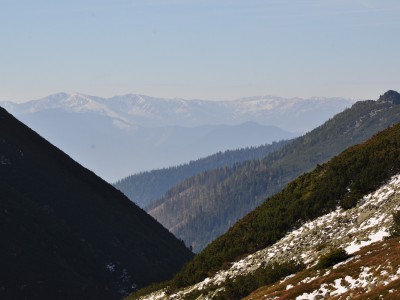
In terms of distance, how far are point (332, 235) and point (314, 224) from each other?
470 cm

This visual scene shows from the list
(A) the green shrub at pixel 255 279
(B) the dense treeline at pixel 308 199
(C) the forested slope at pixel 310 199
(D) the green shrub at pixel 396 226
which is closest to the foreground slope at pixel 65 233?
(B) the dense treeline at pixel 308 199

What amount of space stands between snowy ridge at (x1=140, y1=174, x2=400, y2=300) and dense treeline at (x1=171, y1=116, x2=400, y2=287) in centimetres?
203

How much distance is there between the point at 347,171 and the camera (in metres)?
60.8

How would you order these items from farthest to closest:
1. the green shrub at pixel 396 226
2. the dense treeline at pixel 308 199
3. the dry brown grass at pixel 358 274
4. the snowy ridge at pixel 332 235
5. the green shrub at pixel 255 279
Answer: the dense treeline at pixel 308 199 < the green shrub at pixel 255 279 < the snowy ridge at pixel 332 235 < the green shrub at pixel 396 226 < the dry brown grass at pixel 358 274

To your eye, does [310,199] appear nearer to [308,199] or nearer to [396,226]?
[308,199]

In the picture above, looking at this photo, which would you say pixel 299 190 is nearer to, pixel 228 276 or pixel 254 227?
pixel 254 227

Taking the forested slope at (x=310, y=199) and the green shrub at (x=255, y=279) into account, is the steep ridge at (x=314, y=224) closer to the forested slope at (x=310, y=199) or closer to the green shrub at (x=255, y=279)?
the forested slope at (x=310, y=199)

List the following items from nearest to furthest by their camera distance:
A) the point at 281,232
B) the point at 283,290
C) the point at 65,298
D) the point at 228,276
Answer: the point at 283,290 → the point at 228,276 → the point at 281,232 → the point at 65,298

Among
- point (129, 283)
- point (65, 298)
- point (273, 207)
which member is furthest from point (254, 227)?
point (129, 283)

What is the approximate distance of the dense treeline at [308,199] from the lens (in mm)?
56688

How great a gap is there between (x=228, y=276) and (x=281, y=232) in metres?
7.12

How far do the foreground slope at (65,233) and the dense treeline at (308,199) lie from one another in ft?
137

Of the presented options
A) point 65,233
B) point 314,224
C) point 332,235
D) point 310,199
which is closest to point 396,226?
point 332,235

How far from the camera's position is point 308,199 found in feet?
199
